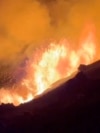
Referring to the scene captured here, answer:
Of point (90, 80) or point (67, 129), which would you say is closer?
point (67, 129)

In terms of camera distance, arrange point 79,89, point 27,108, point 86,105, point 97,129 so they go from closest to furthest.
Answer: point 97,129 → point 86,105 → point 79,89 → point 27,108

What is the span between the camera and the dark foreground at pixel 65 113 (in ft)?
161

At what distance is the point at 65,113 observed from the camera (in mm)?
51156

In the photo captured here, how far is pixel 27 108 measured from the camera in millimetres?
57312

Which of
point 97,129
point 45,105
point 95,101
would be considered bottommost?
point 97,129

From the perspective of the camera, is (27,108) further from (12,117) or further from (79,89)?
(79,89)

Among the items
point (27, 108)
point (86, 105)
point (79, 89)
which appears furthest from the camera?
point (27, 108)

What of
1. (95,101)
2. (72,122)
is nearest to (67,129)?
(72,122)

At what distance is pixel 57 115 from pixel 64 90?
17.4ft

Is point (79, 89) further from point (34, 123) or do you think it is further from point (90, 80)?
point (34, 123)

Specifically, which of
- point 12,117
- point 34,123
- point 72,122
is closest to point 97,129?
point 72,122

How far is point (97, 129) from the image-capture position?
4684cm

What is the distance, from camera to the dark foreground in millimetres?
49153

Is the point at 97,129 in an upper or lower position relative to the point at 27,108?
lower
